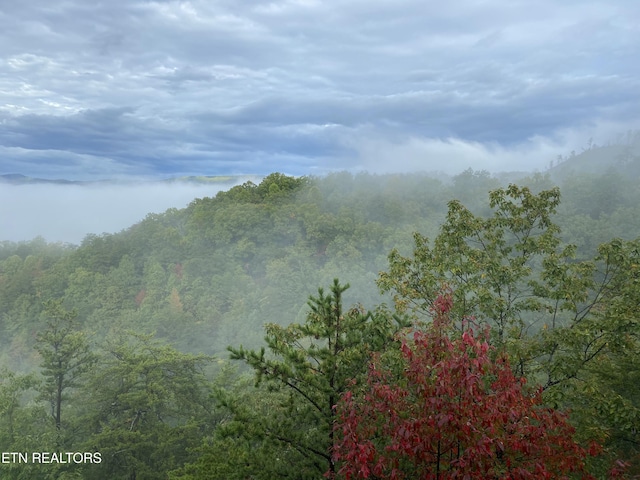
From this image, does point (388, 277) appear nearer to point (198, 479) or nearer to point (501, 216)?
point (501, 216)

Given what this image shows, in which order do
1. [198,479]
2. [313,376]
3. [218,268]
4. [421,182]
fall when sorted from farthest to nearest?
[421,182]
[218,268]
[198,479]
[313,376]

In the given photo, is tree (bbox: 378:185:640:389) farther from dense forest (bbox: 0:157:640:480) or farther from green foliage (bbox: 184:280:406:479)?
green foliage (bbox: 184:280:406:479)

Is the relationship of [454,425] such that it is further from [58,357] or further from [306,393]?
[58,357]

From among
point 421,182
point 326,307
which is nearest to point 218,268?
point 421,182

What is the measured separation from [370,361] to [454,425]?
3266 mm

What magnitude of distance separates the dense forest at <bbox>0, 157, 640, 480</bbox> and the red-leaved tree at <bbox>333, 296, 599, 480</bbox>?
3 centimetres

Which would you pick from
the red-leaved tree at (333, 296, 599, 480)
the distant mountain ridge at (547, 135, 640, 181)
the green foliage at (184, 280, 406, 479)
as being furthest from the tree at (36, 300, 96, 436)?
the distant mountain ridge at (547, 135, 640, 181)

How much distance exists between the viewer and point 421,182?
80.9m

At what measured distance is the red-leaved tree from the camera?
14.9 feet

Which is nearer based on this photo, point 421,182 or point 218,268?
point 218,268

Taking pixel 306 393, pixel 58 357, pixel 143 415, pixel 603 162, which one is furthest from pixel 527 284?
pixel 603 162

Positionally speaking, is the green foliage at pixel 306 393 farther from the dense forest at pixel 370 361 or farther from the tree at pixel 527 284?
the tree at pixel 527 284

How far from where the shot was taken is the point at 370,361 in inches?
308

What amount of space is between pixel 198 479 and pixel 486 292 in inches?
280
